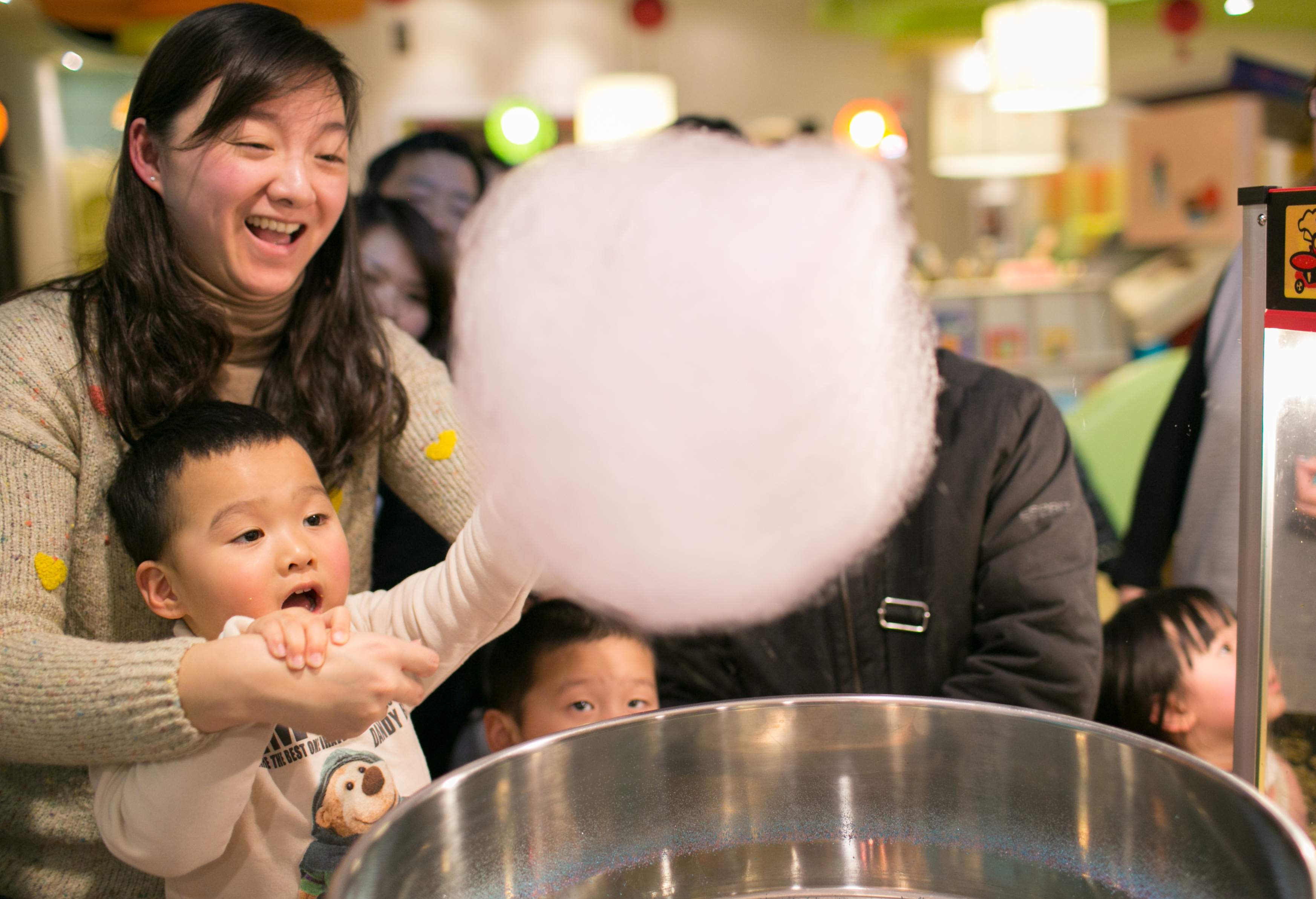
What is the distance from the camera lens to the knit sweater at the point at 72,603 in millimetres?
633

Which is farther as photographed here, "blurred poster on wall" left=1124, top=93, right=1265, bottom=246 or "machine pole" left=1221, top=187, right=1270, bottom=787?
"blurred poster on wall" left=1124, top=93, right=1265, bottom=246

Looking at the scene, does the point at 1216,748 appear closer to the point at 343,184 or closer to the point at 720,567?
the point at 720,567

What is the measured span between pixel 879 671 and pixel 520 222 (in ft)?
1.78

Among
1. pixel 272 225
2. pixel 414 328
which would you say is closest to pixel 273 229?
pixel 272 225

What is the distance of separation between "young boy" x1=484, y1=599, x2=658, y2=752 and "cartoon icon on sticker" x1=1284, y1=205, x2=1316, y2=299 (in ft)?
1.85

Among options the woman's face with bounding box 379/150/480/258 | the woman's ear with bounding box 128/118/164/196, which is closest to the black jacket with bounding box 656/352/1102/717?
the woman's ear with bounding box 128/118/164/196

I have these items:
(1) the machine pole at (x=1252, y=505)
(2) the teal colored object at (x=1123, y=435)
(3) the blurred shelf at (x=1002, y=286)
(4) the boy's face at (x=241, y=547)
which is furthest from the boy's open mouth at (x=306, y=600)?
(2) the teal colored object at (x=1123, y=435)

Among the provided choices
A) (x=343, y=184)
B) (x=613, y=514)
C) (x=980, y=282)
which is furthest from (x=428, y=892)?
(x=980, y=282)

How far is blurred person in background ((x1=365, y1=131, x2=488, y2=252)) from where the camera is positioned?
1.45 meters

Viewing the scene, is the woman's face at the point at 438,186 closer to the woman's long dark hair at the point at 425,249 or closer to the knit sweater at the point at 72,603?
the woman's long dark hair at the point at 425,249

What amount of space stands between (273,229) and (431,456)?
0.21 metres

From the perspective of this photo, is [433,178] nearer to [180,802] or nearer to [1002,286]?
[180,802]

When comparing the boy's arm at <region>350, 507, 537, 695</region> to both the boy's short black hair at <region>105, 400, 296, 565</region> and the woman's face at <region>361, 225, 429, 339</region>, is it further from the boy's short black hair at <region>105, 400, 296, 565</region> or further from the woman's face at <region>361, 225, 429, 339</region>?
the woman's face at <region>361, 225, 429, 339</region>

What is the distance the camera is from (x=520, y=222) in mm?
725
